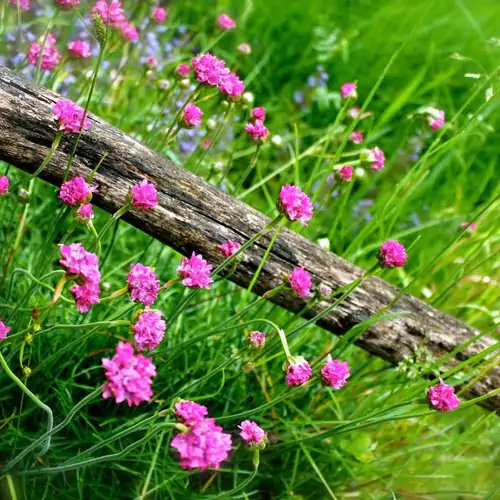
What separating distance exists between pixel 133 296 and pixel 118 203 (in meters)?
0.39

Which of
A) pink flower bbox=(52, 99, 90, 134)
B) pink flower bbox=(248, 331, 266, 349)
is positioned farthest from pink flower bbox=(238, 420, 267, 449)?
pink flower bbox=(52, 99, 90, 134)

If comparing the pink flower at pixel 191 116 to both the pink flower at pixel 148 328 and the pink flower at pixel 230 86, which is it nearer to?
→ the pink flower at pixel 230 86

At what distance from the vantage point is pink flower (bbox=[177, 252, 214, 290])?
1466 mm

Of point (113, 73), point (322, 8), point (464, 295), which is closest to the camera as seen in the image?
point (464, 295)

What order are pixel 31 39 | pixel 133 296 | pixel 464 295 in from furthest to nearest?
pixel 31 39 → pixel 464 295 → pixel 133 296

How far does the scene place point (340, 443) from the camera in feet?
7.00

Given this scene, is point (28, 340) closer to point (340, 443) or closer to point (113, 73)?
point (340, 443)

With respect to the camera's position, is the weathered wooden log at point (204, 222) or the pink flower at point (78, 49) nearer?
the weathered wooden log at point (204, 222)

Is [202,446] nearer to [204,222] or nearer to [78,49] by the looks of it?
[204,222]

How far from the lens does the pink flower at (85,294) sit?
1247 millimetres

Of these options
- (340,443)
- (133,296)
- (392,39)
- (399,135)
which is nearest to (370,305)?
(340,443)

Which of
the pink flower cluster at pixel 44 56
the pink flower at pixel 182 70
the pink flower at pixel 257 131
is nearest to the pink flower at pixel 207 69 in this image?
the pink flower at pixel 257 131

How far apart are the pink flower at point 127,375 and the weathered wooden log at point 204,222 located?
66 centimetres

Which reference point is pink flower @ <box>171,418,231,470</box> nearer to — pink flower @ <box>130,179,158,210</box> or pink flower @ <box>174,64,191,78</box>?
pink flower @ <box>130,179,158,210</box>
